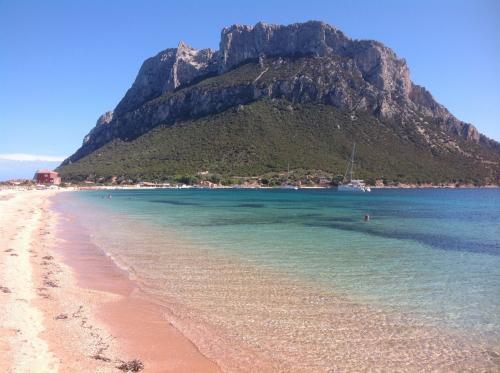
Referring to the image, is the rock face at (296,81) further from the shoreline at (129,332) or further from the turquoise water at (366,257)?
the shoreline at (129,332)

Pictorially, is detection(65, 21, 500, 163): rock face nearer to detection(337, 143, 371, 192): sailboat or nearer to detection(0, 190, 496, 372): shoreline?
detection(337, 143, 371, 192): sailboat

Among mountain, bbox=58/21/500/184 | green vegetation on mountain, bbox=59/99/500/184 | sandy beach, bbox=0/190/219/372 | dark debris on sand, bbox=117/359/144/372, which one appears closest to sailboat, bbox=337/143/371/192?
green vegetation on mountain, bbox=59/99/500/184

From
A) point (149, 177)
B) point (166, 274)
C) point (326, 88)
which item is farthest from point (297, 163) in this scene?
point (166, 274)

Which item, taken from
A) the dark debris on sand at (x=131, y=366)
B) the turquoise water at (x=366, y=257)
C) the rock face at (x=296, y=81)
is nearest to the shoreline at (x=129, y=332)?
the dark debris on sand at (x=131, y=366)

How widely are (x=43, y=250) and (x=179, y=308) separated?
14.2 m

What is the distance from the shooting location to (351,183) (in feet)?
421

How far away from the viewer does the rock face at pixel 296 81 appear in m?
150

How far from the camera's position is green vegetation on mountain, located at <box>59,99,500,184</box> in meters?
139

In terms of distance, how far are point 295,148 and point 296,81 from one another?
28336 mm

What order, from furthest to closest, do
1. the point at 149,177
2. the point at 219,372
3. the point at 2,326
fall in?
1. the point at 149,177
2. the point at 2,326
3. the point at 219,372

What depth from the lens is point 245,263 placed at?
823 inches

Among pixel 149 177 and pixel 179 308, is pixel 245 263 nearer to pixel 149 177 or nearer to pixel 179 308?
pixel 179 308

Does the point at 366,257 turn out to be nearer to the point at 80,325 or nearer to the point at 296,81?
the point at 80,325

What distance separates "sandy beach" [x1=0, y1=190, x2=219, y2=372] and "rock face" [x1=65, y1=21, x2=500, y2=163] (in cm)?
13807
